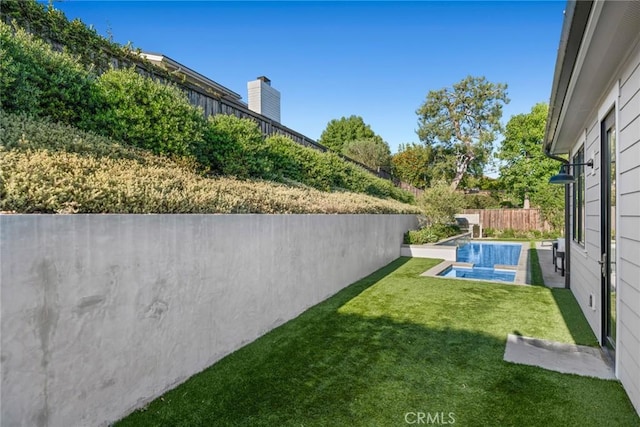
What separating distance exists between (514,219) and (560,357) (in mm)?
22043

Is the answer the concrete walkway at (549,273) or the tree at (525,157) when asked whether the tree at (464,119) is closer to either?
the tree at (525,157)

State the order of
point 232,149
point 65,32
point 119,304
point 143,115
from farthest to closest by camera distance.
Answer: point 232,149 → point 143,115 → point 65,32 → point 119,304

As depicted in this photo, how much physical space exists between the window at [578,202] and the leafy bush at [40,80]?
7.96 metres

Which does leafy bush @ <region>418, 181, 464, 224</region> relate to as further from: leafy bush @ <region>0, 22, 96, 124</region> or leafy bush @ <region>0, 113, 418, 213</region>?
leafy bush @ <region>0, 22, 96, 124</region>

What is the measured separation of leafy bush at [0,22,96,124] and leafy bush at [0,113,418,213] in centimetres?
25

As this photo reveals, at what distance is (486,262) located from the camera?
12719 millimetres

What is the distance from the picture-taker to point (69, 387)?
231 cm

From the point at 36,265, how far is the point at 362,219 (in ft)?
22.8

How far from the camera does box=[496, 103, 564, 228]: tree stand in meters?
26.1

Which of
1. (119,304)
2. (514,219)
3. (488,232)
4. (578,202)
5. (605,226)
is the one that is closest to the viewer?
(119,304)

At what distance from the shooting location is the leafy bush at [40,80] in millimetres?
3603

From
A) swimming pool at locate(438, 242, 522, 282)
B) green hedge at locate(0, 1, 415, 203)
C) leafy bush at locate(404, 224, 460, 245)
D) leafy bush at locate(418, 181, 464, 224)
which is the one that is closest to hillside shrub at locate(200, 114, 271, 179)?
green hedge at locate(0, 1, 415, 203)

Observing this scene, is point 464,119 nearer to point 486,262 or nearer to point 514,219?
point 514,219

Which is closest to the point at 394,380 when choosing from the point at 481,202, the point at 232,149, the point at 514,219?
the point at 232,149
